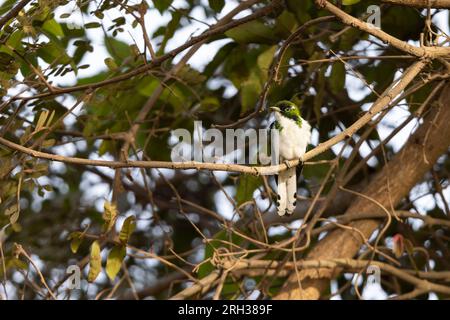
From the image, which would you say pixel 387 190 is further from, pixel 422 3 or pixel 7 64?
pixel 7 64

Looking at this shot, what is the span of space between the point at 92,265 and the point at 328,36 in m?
1.72

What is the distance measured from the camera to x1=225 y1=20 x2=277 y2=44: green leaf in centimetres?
415

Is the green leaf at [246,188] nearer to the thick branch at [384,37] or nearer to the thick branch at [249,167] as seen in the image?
the thick branch at [249,167]

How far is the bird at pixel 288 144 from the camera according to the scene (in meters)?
3.79

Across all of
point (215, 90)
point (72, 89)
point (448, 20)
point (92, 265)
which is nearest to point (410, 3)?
point (72, 89)

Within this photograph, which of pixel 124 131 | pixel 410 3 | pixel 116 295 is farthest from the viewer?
pixel 116 295

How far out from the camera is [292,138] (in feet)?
12.5

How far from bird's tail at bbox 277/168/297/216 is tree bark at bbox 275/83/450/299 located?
1.29 ft

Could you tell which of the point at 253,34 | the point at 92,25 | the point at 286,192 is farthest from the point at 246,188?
the point at 92,25

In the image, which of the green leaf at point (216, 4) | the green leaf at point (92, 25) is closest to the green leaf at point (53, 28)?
the green leaf at point (92, 25)

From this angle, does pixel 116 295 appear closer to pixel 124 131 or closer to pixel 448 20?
pixel 124 131

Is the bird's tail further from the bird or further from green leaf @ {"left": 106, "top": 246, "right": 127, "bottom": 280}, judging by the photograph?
green leaf @ {"left": 106, "top": 246, "right": 127, "bottom": 280}

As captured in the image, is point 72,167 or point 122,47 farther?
point 72,167

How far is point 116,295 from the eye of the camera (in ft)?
16.5
